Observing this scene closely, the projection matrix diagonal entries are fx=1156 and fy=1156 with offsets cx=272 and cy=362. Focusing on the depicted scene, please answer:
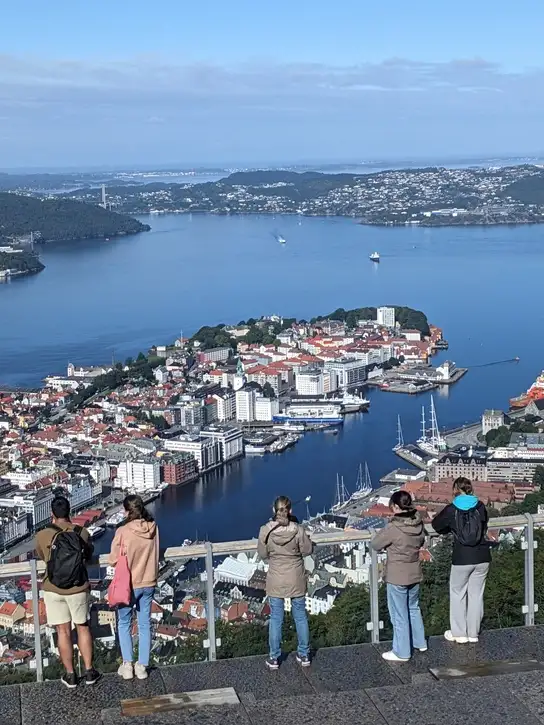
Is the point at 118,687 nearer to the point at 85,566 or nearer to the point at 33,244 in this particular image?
the point at 85,566

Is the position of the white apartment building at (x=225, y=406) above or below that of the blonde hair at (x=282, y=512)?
below

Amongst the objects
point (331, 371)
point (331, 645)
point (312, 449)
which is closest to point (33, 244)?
point (331, 371)

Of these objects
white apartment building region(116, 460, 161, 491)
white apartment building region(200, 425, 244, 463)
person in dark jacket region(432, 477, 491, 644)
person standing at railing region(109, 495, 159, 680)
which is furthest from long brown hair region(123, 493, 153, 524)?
white apartment building region(200, 425, 244, 463)

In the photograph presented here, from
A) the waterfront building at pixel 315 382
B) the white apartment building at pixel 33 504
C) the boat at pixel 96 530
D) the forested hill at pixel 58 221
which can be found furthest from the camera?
the forested hill at pixel 58 221

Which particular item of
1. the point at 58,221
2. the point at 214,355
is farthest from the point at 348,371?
the point at 58,221

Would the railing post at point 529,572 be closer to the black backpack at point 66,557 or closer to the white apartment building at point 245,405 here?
the black backpack at point 66,557

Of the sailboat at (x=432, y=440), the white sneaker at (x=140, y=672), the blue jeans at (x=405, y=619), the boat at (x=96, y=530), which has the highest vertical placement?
the blue jeans at (x=405, y=619)

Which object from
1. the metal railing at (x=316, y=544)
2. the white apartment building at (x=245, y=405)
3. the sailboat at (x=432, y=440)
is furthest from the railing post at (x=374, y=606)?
the white apartment building at (x=245, y=405)

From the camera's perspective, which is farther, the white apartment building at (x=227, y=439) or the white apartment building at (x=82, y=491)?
the white apartment building at (x=227, y=439)

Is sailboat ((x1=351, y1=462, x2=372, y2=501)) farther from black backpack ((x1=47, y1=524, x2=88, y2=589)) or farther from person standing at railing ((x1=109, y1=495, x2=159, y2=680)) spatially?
black backpack ((x1=47, y1=524, x2=88, y2=589))
